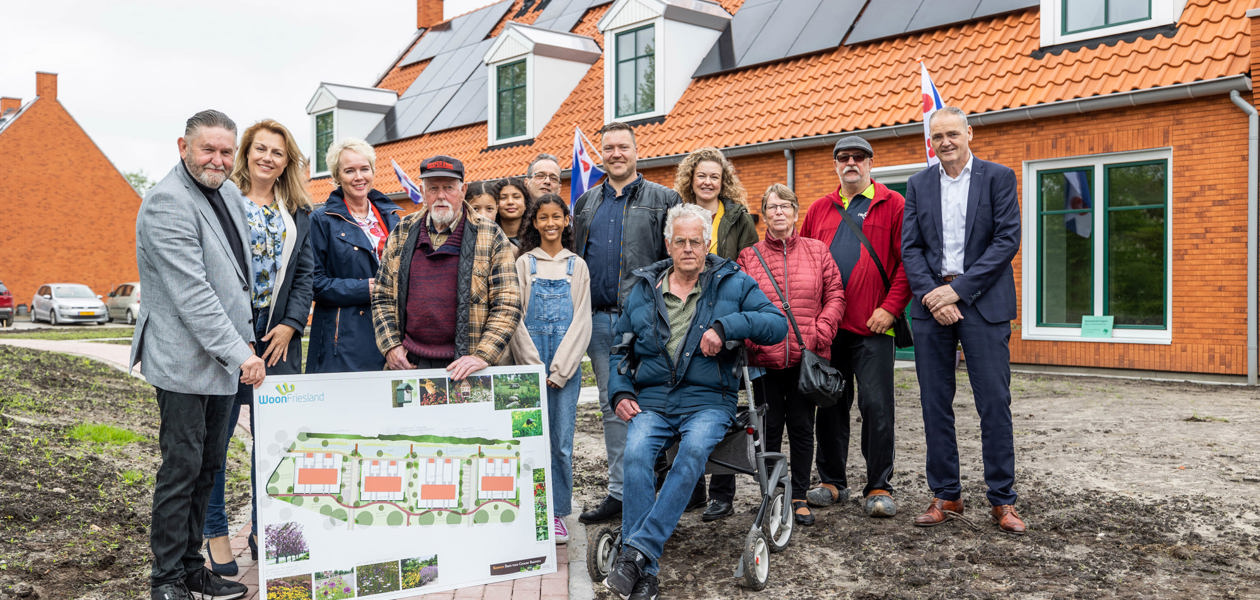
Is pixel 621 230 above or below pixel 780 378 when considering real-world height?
above

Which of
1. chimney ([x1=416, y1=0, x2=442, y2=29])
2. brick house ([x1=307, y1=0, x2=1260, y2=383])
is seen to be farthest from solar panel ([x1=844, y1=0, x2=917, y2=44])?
chimney ([x1=416, y1=0, x2=442, y2=29])

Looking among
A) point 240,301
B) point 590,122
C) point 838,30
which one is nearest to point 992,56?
point 838,30

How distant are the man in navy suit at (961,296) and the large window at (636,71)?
37.1 feet

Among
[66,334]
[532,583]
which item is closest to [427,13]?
[66,334]

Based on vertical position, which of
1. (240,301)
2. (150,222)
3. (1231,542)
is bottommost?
(1231,542)

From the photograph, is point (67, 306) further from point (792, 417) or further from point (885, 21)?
point (792, 417)

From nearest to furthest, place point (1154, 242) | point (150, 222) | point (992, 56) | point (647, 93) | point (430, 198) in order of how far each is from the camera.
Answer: point (150, 222) < point (430, 198) < point (1154, 242) < point (992, 56) < point (647, 93)

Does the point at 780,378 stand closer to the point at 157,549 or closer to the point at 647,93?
the point at 157,549

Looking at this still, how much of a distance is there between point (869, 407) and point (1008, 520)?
96 centimetres

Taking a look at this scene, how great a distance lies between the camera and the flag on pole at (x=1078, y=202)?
11.6 meters

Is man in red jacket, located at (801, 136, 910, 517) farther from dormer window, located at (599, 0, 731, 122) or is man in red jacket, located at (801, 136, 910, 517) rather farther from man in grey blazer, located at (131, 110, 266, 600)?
dormer window, located at (599, 0, 731, 122)

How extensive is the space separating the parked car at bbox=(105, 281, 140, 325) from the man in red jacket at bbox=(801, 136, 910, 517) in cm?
3270

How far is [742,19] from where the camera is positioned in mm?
16500

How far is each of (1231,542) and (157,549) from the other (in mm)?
5078
